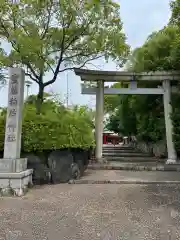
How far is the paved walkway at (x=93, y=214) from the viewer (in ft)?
11.9

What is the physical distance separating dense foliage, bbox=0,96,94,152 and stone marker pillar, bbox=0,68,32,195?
1.61 feet

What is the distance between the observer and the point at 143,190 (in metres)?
6.14

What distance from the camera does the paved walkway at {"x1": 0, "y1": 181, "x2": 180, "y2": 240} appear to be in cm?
364

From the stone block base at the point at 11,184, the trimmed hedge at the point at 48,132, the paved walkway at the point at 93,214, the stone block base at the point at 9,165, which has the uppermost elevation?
the trimmed hedge at the point at 48,132

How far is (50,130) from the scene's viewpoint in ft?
22.1

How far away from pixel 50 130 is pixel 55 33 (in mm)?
3553

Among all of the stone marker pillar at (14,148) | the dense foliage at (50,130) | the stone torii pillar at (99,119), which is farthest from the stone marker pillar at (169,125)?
the stone marker pillar at (14,148)

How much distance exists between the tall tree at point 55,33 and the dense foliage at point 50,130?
475mm

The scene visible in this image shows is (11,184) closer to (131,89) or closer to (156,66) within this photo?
(131,89)

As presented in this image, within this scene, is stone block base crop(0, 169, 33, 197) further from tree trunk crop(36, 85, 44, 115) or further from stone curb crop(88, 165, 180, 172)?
stone curb crop(88, 165, 180, 172)

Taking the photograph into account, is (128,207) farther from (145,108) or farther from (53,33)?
(145,108)

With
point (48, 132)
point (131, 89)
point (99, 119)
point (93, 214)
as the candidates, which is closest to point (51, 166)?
point (48, 132)

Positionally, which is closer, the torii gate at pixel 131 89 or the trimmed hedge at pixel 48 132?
the trimmed hedge at pixel 48 132

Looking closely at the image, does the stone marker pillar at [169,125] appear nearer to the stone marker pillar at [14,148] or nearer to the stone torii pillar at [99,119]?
the stone torii pillar at [99,119]
